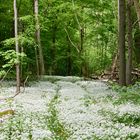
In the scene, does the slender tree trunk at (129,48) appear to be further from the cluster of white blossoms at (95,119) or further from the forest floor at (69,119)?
the cluster of white blossoms at (95,119)

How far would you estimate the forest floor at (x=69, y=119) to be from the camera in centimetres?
1205

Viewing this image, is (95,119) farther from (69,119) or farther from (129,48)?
(129,48)

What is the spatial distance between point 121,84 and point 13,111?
14.2 meters

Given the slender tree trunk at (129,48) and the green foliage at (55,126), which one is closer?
the green foliage at (55,126)

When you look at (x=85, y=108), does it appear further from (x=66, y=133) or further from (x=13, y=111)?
(x=66, y=133)

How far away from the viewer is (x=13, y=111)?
16250 millimetres

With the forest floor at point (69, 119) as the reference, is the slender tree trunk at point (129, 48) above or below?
above

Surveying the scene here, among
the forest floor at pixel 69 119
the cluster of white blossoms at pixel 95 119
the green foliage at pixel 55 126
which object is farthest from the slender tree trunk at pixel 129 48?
the green foliage at pixel 55 126

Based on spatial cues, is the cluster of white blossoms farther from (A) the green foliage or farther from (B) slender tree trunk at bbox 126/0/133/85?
(B) slender tree trunk at bbox 126/0/133/85

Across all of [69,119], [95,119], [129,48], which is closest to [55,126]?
[69,119]

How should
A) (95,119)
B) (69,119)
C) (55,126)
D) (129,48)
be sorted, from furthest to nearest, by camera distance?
(129,48) < (69,119) < (95,119) < (55,126)

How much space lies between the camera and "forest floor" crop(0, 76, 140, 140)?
12055mm

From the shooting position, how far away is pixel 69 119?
14.9 meters

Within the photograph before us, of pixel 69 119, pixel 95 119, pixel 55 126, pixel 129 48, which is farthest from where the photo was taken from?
pixel 129 48
